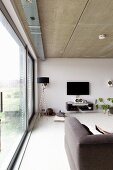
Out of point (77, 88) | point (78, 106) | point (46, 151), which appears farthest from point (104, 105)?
point (46, 151)

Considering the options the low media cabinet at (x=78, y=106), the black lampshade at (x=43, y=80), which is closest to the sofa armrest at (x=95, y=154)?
the black lampshade at (x=43, y=80)

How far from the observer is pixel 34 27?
3.88 metres

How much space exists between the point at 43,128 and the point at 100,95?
3.71 m

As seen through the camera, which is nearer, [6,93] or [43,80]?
[6,93]

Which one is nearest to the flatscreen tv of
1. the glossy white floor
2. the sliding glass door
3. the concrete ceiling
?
the glossy white floor

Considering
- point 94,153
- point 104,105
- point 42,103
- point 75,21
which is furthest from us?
point 42,103

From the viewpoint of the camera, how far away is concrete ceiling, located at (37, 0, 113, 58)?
2.99 m

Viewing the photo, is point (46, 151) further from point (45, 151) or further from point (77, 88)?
point (77, 88)

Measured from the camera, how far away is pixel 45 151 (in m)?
3.82

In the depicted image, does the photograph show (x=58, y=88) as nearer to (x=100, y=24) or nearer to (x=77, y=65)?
(x=77, y=65)

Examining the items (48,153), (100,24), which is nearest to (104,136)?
(48,153)

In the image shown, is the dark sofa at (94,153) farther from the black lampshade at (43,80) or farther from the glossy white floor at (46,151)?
the black lampshade at (43,80)

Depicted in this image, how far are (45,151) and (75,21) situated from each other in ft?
8.24

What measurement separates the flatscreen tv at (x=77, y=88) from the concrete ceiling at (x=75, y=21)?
121 inches
